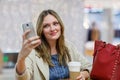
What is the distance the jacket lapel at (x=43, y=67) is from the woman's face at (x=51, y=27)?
0.18 meters

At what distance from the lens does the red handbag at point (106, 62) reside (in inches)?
73.5

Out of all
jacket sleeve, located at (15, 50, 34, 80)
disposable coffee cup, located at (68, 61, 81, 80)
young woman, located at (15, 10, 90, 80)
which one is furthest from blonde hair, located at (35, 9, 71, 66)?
disposable coffee cup, located at (68, 61, 81, 80)

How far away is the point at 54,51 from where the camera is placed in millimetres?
2145

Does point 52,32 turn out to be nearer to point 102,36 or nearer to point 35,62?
point 35,62

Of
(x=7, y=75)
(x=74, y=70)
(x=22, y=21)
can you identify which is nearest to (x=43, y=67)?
(x=74, y=70)

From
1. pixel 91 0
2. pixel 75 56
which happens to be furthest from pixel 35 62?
pixel 91 0

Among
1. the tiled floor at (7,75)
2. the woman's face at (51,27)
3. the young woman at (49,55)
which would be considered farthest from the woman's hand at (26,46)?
the tiled floor at (7,75)

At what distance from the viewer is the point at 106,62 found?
1.90 metres

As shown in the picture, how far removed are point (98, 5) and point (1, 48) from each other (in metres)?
6.37

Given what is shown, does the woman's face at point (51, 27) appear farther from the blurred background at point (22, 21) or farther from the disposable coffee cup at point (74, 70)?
the blurred background at point (22, 21)

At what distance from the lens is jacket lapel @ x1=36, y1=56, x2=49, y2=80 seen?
1.97 m

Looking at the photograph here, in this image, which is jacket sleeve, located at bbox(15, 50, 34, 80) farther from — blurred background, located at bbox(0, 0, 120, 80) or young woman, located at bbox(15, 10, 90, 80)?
blurred background, located at bbox(0, 0, 120, 80)

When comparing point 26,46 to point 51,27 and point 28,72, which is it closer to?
point 28,72

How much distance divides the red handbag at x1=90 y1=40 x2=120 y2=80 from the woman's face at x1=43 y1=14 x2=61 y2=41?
306mm
